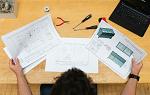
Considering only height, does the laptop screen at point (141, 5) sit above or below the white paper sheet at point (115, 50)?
above

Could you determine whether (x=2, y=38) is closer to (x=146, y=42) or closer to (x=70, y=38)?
(x=70, y=38)

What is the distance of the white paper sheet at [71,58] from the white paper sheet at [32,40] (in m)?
0.04

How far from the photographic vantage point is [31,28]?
4.90 ft

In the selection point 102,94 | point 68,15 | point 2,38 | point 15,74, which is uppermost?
point 68,15

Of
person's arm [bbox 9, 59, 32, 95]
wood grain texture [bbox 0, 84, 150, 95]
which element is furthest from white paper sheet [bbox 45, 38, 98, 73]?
wood grain texture [bbox 0, 84, 150, 95]

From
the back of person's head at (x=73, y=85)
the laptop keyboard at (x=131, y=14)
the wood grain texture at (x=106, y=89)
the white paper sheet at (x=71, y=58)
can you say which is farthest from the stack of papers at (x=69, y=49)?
the wood grain texture at (x=106, y=89)

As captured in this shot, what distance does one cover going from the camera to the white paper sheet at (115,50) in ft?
4.72

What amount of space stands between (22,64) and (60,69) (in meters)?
0.19

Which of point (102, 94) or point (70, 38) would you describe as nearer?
Result: point (70, 38)

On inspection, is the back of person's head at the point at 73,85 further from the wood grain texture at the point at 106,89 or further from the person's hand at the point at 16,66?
the wood grain texture at the point at 106,89

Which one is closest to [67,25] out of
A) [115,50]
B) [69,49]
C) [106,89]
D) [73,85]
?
[69,49]

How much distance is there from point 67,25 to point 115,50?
289mm

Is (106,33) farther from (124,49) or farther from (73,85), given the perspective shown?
(73,85)

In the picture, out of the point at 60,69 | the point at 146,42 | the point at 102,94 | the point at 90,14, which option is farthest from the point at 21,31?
the point at 102,94
